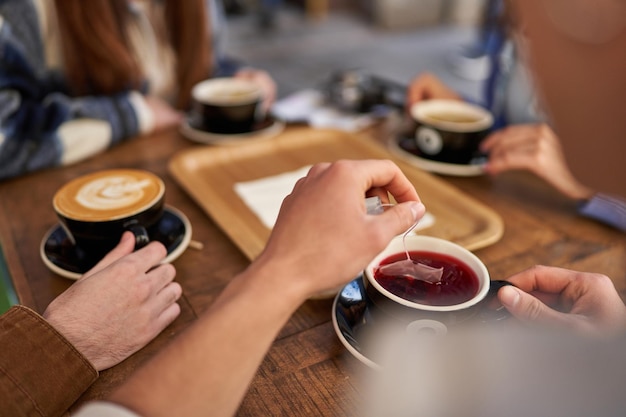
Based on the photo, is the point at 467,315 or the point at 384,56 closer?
the point at 467,315

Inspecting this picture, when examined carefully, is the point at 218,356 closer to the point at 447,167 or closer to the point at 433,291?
the point at 433,291

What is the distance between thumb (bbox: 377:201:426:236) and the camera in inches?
22.6

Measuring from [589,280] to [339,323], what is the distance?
→ 0.34m

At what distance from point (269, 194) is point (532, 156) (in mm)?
597

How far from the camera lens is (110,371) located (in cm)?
69

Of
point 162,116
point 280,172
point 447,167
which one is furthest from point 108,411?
point 162,116

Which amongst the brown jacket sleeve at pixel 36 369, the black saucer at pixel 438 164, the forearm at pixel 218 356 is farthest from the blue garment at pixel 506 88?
the brown jacket sleeve at pixel 36 369

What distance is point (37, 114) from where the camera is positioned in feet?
4.22

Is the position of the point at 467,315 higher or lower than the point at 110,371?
higher

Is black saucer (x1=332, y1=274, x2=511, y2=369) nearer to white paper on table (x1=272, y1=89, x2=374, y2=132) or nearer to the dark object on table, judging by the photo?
white paper on table (x1=272, y1=89, x2=374, y2=132)

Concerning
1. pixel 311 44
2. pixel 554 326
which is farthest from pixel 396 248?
pixel 311 44

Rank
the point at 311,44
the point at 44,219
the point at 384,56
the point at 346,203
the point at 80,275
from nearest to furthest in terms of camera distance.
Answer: the point at 346,203 < the point at 80,275 < the point at 44,219 < the point at 384,56 < the point at 311,44

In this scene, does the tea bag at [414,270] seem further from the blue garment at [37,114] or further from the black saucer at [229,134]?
Result: the blue garment at [37,114]

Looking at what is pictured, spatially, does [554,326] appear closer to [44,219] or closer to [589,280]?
[589,280]
